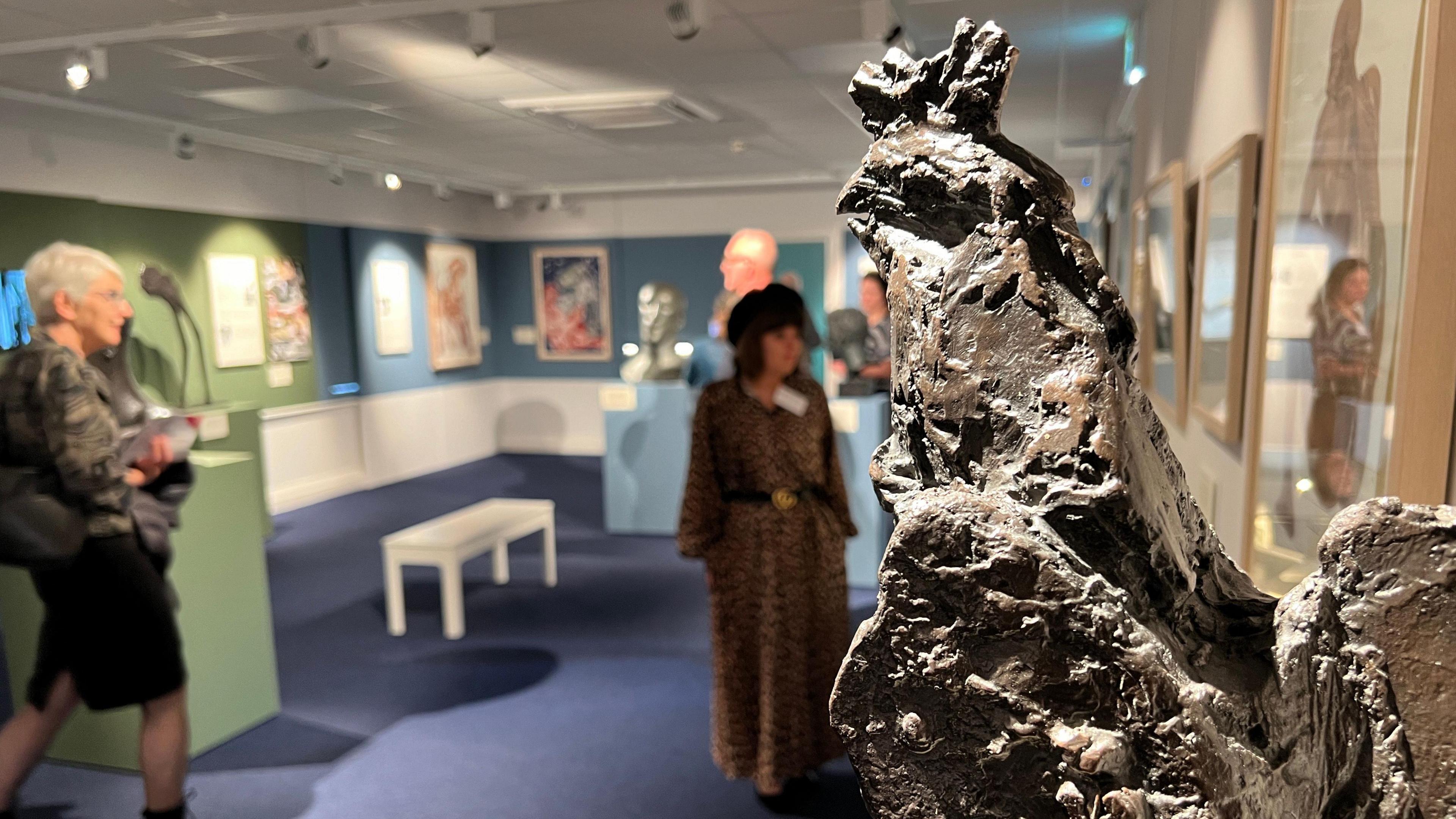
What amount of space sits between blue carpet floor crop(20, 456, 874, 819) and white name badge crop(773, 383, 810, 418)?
4.10 feet

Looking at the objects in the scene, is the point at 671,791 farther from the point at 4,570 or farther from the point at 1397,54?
the point at 1397,54

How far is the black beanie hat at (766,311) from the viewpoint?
2758 millimetres

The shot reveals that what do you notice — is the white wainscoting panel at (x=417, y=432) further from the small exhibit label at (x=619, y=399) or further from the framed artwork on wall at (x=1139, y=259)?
the framed artwork on wall at (x=1139, y=259)

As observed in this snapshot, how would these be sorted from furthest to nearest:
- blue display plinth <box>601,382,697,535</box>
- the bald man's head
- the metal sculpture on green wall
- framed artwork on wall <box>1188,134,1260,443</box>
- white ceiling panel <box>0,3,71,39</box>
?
blue display plinth <box>601,382,697,535</box>
the bald man's head
the metal sculpture on green wall
white ceiling panel <box>0,3,71,39</box>
framed artwork on wall <box>1188,134,1260,443</box>

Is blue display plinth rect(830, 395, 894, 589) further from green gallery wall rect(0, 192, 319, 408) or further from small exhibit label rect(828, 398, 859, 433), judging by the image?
green gallery wall rect(0, 192, 319, 408)

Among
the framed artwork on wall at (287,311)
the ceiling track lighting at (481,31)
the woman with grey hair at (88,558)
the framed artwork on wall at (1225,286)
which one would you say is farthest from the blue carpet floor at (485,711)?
the ceiling track lighting at (481,31)

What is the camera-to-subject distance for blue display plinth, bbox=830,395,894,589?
521cm

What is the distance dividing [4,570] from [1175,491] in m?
3.68

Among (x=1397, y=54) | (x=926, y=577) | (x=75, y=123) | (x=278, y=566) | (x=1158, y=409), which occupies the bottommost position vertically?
(x=278, y=566)

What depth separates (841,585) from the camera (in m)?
2.86

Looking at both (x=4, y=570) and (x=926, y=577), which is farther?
(x=4, y=570)

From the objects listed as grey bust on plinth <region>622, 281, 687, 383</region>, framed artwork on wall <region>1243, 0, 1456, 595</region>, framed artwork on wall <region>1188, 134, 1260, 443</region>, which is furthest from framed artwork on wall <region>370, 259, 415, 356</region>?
framed artwork on wall <region>1243, 0, 1456, 595</region>

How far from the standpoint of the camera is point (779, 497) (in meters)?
2.74

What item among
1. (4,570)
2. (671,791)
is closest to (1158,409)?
(671,791)
